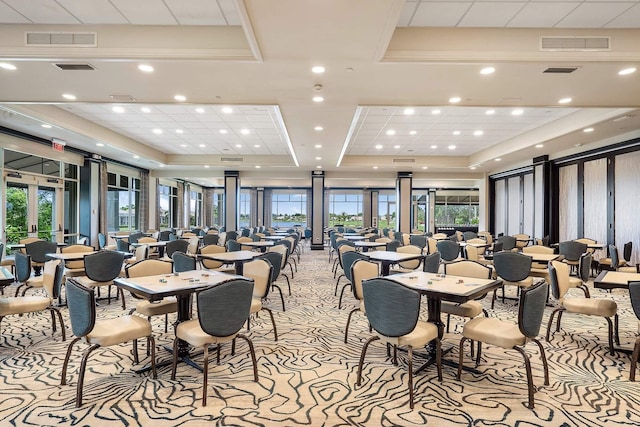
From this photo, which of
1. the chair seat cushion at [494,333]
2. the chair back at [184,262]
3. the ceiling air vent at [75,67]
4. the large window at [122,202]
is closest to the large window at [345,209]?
the large window at [122,202]

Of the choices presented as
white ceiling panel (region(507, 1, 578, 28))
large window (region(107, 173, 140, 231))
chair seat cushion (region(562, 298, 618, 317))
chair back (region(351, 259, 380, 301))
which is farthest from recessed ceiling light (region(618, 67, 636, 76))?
large window (region(107, 173, 140, 231))

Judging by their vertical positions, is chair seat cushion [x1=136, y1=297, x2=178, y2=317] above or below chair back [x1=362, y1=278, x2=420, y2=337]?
below

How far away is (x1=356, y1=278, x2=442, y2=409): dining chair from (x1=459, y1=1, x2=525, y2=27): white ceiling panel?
321 cm

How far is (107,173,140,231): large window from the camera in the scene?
14173 mm

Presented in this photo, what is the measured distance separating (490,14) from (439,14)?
22.5 inches

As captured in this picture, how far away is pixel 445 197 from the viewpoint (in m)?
25.7

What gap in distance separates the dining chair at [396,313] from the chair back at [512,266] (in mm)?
2992

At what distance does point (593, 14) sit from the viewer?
4145 mm

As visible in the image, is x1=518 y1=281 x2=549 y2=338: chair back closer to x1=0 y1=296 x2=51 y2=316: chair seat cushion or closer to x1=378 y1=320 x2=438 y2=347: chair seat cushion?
x1=378 y1=320 x2=438 y2=347: chair seat cushion

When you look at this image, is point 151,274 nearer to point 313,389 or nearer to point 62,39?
point 313,389

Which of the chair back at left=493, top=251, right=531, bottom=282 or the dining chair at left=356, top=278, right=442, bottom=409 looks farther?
the chair back at left=493, top=251, right=531, bottom=282

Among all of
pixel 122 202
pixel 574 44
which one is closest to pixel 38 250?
pixel 122 202

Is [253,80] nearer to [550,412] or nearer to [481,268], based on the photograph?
[481,268]

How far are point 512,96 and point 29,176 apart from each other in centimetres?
1161
